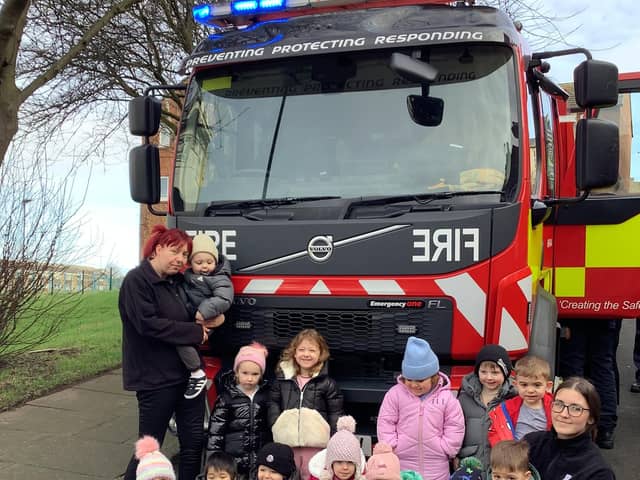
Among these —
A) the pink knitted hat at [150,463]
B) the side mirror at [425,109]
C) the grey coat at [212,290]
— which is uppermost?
the side mirror at [425,109]

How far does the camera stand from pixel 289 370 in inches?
155

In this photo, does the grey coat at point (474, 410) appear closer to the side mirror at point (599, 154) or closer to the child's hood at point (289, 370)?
the child's hood at point (289, 370)

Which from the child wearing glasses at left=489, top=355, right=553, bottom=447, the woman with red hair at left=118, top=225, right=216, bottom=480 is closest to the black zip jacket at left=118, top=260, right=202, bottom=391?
the woman with red hair at left=118, top=225, right=216, bottom=480

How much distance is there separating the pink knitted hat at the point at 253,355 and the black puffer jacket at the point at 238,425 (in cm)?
20

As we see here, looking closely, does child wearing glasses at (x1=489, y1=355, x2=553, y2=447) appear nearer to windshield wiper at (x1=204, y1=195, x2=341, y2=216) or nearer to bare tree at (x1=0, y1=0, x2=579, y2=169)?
windshield wiper at (x1=204, y1=195, x2=341, y2=216)

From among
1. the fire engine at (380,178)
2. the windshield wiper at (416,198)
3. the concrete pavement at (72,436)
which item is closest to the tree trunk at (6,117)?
the concrete pavement at (72,436)

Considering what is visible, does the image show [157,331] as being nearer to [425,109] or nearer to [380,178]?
[380,178]

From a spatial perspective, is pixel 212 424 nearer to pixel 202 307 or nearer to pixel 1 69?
pixel 202 307

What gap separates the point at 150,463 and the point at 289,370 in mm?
937

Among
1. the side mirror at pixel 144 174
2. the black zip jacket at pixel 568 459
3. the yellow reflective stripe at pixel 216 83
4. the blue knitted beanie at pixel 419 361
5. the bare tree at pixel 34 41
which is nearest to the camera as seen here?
the black zip jacket at pixel 568 459

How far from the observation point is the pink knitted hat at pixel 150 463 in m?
3.39

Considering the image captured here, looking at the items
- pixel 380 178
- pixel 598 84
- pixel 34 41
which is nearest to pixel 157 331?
pixel 380 178

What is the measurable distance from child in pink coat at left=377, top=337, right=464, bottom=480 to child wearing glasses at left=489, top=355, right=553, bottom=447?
20 cm

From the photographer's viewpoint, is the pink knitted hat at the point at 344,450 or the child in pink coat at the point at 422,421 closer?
the pink knitted hat at the point at 344,450
